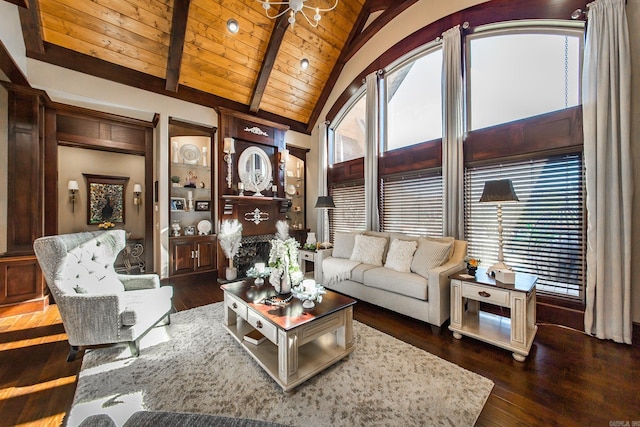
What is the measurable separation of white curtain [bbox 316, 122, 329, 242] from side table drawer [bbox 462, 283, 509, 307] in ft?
11.4

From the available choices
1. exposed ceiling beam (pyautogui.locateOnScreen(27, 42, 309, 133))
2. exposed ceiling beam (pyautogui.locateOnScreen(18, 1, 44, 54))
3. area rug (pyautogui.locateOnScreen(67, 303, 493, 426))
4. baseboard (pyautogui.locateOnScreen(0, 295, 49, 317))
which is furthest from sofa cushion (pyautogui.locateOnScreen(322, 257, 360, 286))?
exposed ceiling beam (pyautogui.locateOnScreen(18, 1, 44, 54))

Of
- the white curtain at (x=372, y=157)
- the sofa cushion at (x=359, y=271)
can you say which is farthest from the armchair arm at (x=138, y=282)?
the white curtain at (x=372, y=157)

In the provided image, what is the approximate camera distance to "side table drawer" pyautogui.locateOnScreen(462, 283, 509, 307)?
2.28 metres

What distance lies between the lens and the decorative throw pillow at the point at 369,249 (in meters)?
3.68

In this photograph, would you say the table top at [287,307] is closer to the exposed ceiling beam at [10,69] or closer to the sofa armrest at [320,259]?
the sofa armrest at [320,259]

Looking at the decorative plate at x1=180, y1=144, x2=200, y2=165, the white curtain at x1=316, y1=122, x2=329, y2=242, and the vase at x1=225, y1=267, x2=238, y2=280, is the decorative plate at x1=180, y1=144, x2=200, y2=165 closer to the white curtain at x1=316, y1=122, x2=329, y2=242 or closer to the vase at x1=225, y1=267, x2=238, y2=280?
the vase at x1=225, y1=267, x2=238, y2=280

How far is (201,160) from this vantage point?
190 inches

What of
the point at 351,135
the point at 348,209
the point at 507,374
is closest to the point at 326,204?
the point at 348,209

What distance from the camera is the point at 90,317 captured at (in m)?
2.06

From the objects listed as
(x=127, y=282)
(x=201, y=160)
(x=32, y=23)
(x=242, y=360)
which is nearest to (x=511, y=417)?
(x=242, y=360)

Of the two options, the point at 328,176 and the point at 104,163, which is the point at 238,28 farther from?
the point at 104,163

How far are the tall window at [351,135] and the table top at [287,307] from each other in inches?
139

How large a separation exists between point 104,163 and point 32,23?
9.40 feet

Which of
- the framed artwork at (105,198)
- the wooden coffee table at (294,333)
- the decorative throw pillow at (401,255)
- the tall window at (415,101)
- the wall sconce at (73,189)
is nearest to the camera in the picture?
the wooden coffee table at (294,333)
